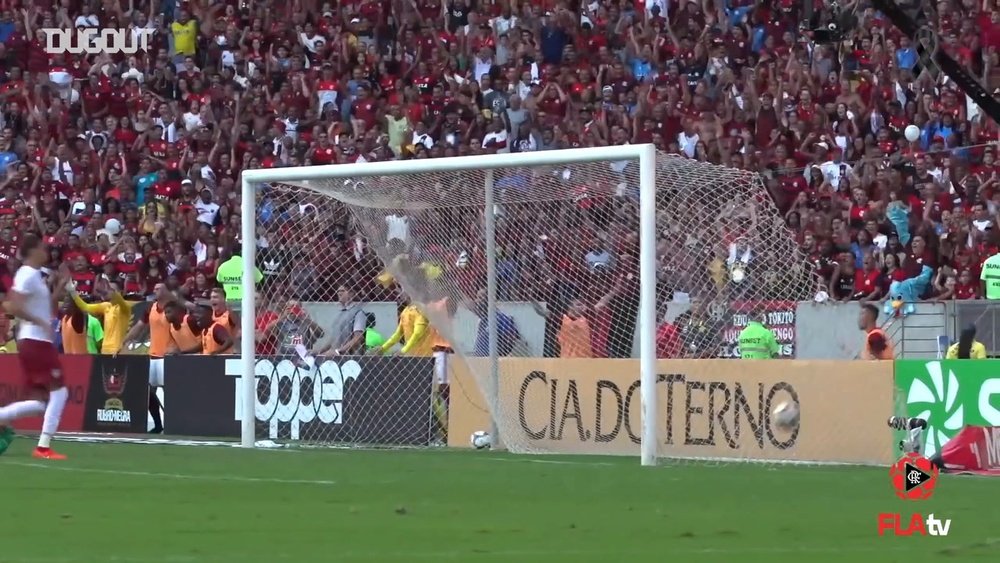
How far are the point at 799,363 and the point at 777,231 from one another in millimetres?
1622

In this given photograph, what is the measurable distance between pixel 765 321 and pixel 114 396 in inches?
357

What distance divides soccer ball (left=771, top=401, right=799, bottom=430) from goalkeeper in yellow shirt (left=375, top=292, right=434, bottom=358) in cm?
531

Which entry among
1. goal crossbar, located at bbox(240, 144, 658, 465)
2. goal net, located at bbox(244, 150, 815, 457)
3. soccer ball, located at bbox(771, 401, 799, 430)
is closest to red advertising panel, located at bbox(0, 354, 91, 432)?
goal crossbar, located at bbox(240, 144, 658, 465)

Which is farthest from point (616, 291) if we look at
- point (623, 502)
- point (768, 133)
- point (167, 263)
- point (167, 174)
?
point (167, 174)

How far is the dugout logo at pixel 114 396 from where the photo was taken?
25344mm

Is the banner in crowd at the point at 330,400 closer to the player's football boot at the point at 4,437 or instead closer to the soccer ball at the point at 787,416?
the soccer ball at the point at 787,416

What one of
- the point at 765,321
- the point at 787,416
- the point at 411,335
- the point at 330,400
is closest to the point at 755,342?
the point at 765,321

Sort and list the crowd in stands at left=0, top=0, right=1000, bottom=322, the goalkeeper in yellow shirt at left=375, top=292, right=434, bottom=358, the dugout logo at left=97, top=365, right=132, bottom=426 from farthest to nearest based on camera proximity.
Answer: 1. the dugout logo at left=97, top=365, right=132, bottom=426
2. the crowd in stands at left=0, top=0, right=1000, bottom=322
3. the goalkeeper in yellow shirt at left=375, top=292, right=434, bottom=358

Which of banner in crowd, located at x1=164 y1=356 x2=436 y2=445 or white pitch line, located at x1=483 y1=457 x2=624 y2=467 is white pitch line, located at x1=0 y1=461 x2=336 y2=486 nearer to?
white pitch line, located at x1=483 y1=457 x2=624 y2=467

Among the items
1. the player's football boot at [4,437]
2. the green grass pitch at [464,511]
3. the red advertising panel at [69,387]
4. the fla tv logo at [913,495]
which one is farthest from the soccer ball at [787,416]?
the red advertising panel at [69,387]

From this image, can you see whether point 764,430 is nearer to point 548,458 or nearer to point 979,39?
point 548,458

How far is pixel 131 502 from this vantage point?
12.6 m

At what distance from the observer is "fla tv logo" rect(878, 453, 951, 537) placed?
1050 centimetres

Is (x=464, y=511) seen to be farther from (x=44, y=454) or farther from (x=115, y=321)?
(x=115, y=321)
